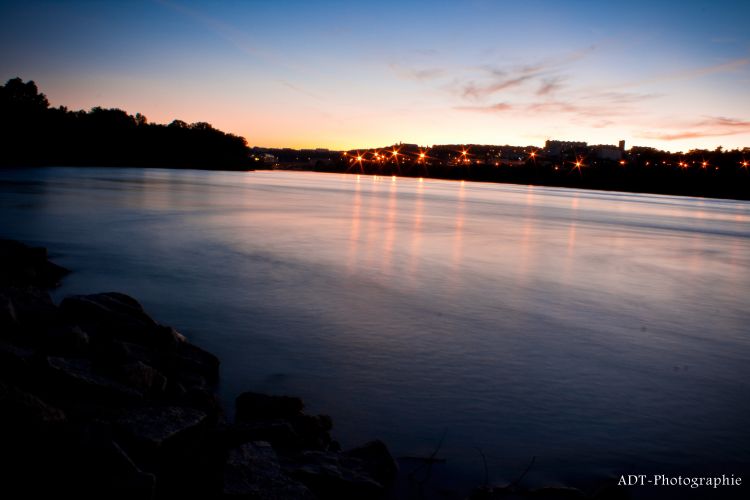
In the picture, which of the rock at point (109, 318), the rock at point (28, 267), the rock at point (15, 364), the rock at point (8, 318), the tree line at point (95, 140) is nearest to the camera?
the rock at point (15, 364)

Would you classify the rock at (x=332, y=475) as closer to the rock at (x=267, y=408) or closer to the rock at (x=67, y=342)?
the rock at (x=267, y=408)

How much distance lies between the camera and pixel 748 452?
15.7ft

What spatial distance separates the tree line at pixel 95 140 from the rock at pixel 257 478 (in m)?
103

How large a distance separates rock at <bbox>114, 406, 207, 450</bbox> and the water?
1560mm

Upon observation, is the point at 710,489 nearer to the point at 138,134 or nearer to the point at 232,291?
the point at 232,291

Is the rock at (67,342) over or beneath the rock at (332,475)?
over

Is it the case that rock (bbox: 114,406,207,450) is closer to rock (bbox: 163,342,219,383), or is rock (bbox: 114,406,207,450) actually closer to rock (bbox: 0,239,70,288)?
rock (bbox: 163,342,219,383)

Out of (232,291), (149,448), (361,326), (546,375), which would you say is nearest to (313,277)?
(232,291)

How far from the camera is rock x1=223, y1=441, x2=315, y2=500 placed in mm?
3221

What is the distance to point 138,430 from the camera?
3506 millimetres

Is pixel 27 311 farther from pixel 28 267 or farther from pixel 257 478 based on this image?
pixel 28 267

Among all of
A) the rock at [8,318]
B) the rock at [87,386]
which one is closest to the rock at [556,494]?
the rock at [87,386]

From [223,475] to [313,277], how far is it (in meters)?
9.01

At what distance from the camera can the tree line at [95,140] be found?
301ft
